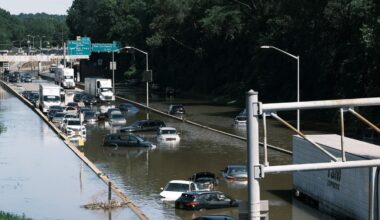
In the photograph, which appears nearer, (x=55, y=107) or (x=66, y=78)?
(x=55, y=107)

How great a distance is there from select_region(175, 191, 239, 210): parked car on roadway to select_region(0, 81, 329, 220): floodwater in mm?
337

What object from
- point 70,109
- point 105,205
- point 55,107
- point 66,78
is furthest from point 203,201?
point 66,78

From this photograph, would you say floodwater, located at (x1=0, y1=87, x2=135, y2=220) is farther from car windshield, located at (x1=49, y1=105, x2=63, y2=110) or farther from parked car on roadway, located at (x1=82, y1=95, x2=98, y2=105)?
parked car on roadway, located at (x1=82, y1=95, x2=98, y2=105)

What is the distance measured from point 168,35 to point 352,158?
9846 centimetres

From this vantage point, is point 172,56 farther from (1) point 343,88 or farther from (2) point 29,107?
(1) point 343,88

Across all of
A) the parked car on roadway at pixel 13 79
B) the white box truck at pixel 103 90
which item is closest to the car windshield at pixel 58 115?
the white box truck at pixel 103 90

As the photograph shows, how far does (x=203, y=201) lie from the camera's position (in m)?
33.1

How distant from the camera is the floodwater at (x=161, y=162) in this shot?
33834 millimetres

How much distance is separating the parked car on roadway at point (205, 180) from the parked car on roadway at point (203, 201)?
342cm

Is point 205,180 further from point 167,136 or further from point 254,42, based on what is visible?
point 254,42

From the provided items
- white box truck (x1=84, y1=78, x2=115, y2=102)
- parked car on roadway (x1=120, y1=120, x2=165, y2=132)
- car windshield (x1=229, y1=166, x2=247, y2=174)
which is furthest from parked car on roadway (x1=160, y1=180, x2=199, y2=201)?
white box truck (x1=84, y1=78, x2=115, y2=102)

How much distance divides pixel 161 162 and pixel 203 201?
52.0 feet

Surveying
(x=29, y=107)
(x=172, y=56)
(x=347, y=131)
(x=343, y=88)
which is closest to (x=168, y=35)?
(x=172, y=56)

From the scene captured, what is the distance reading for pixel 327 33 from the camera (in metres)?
77.9
